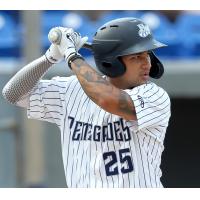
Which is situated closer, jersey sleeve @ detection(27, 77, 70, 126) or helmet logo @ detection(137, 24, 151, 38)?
helmet logo @ detection(137, 24, 151, 38)

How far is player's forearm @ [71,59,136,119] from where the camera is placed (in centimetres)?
386

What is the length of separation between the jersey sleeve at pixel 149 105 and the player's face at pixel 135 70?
0.15 feet

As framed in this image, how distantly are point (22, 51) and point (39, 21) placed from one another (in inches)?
7.9

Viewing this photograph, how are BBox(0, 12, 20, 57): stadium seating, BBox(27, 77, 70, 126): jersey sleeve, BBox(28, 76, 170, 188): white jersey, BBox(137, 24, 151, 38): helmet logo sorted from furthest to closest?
BBox(0, 12, 20, 57): stadium seating
BBox(27, 77, 70, 126): jersey sleeve
BBox(137, 24, 151, 38): helmet logo
BBox(28, 76, 170, 188): white jersey

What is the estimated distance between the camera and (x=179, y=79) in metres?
7.75

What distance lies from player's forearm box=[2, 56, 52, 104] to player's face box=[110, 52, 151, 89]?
0.39 m

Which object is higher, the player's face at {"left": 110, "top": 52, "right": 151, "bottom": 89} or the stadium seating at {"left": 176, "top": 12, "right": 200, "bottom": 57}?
the stadium seating at {"left": 176, "top": 12, "right": 200, "bottom": 57}

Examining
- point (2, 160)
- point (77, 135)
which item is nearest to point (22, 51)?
point (77, 135)

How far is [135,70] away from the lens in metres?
4.01

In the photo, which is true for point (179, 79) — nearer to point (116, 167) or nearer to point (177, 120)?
point (177, 120)

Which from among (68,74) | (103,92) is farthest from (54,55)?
(68,74)

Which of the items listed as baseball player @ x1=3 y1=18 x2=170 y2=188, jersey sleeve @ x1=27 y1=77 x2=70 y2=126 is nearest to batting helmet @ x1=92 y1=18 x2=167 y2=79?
baseball player @ x1=3 y1=18 x2=170 y2=188

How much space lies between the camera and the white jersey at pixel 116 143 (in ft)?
13.0

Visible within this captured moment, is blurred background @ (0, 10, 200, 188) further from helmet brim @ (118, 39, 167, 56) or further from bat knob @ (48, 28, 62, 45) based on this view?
helmet brim @ (118, 39, 167, 56)
